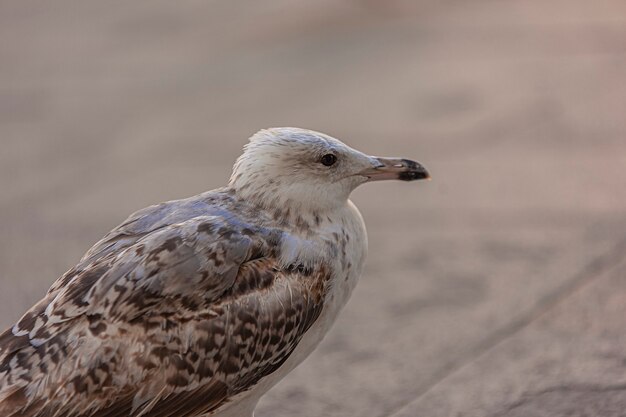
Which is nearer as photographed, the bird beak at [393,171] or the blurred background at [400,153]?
the bird beak at [393,171]

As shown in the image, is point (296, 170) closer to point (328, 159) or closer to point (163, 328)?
point (328, 159)

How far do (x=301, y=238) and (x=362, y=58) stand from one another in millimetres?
5510

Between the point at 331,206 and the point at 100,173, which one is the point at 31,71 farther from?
the point at 331,206

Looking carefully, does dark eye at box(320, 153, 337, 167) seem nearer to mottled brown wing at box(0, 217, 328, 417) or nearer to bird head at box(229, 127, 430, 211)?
bird head at box(229, 127, 430, 211)

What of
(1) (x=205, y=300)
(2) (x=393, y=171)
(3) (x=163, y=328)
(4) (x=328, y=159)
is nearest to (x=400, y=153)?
(2) (x=393, y=171)

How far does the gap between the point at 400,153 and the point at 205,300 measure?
388cm

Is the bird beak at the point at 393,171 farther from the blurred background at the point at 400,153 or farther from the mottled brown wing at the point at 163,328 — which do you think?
the blurred background at the point at 400,153

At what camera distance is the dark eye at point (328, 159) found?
458 cm

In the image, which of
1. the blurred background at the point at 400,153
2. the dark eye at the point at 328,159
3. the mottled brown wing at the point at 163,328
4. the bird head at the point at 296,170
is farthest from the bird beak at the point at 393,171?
the blurred background at the point at 400,153

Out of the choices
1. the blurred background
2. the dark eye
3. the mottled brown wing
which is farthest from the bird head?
the blurred background

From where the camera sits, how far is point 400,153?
7875 millimetres

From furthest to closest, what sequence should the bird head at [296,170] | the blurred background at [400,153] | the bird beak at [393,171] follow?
the blurred background at [400,153], the bird beak at [393,171], the bird head at [296,170]

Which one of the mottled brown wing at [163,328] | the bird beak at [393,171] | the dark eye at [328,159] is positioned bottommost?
the mottled brown wing at [163,328]

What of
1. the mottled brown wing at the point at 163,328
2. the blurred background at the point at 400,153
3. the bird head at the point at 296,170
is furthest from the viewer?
the blurred background at the point at 400,153
